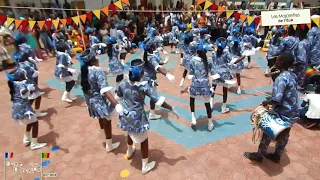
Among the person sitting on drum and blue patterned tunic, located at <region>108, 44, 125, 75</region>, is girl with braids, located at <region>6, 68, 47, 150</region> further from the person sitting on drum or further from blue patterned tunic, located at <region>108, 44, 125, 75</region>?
the person sitting on drum

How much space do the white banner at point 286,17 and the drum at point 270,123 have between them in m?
2.86

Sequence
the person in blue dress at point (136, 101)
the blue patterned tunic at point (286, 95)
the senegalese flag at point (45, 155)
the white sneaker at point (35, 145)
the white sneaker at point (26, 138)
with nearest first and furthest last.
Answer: the blue patterned tunic at point (286, 95) → the person in blue dress at point (136, 101) → the senegalese flag at point (45, 155) → the white sneaker at point (35, 145) → the white sneaker at point (26, 138)

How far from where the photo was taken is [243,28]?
31.3 feet

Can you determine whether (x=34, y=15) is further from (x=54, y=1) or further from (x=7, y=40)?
Result: (x=7, y=40)

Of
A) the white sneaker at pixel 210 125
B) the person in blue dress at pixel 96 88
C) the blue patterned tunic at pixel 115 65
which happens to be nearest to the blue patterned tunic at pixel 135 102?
the person in blue dress at pixel 96 88

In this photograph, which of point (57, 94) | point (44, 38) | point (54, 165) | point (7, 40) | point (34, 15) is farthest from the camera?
point (34, 15)

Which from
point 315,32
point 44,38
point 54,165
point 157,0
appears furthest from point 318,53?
point 157,0

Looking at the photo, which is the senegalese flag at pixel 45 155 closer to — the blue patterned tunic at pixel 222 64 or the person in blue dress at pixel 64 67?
the person in blue dress at pixel 64 67

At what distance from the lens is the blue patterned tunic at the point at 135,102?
3.67 meters

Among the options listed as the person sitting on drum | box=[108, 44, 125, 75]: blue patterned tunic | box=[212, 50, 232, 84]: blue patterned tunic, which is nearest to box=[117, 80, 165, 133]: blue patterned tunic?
the person sitting on drum

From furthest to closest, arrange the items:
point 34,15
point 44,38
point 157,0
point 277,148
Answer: point 157,0 < point 34,15 < point 44,38 < point 277,148

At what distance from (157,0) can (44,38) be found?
32.4ft

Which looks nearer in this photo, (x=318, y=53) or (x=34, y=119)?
(x=34, y=119)

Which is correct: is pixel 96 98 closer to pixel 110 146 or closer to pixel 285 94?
pixel 110 146
